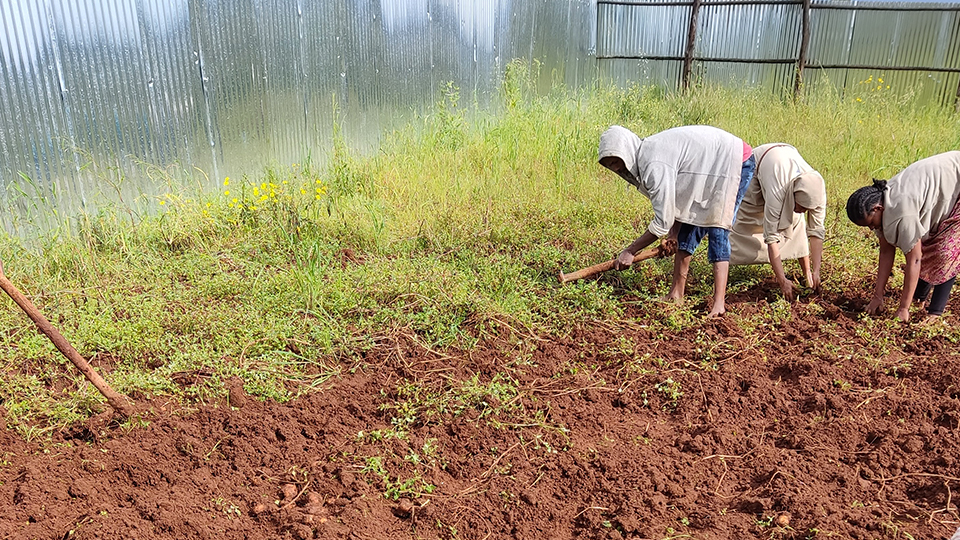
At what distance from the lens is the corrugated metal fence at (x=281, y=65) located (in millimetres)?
4121

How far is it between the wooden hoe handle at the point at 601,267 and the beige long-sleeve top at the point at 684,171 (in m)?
0.36

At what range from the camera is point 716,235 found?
3.73 meters

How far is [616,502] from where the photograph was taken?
2.45 meters

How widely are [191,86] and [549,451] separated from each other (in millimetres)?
3908

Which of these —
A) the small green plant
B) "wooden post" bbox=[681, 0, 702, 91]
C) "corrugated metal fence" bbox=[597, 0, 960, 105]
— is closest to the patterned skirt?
the small green plant

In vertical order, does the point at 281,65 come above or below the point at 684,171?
above

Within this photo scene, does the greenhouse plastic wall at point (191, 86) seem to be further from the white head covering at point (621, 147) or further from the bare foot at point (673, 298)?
the bare foot at point (673, 298)

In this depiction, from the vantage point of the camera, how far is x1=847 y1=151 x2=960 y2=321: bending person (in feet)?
10.8

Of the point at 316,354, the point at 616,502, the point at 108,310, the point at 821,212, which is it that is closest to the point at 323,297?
the point at 316,354

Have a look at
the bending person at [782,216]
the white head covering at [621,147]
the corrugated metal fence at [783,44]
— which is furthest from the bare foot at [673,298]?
the corrugated metal fence at [783,44]

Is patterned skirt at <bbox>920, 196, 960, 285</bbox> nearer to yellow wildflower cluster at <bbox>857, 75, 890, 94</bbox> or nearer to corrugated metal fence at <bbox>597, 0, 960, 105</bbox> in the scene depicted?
corrugated metal fence at <bbox>597, 0, 960, 105</bbox>

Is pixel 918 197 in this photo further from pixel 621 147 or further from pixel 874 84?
pixel 874 84

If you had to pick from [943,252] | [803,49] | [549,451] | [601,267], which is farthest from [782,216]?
[803,49]

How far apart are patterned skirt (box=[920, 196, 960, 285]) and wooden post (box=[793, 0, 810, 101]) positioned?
19.8ft
